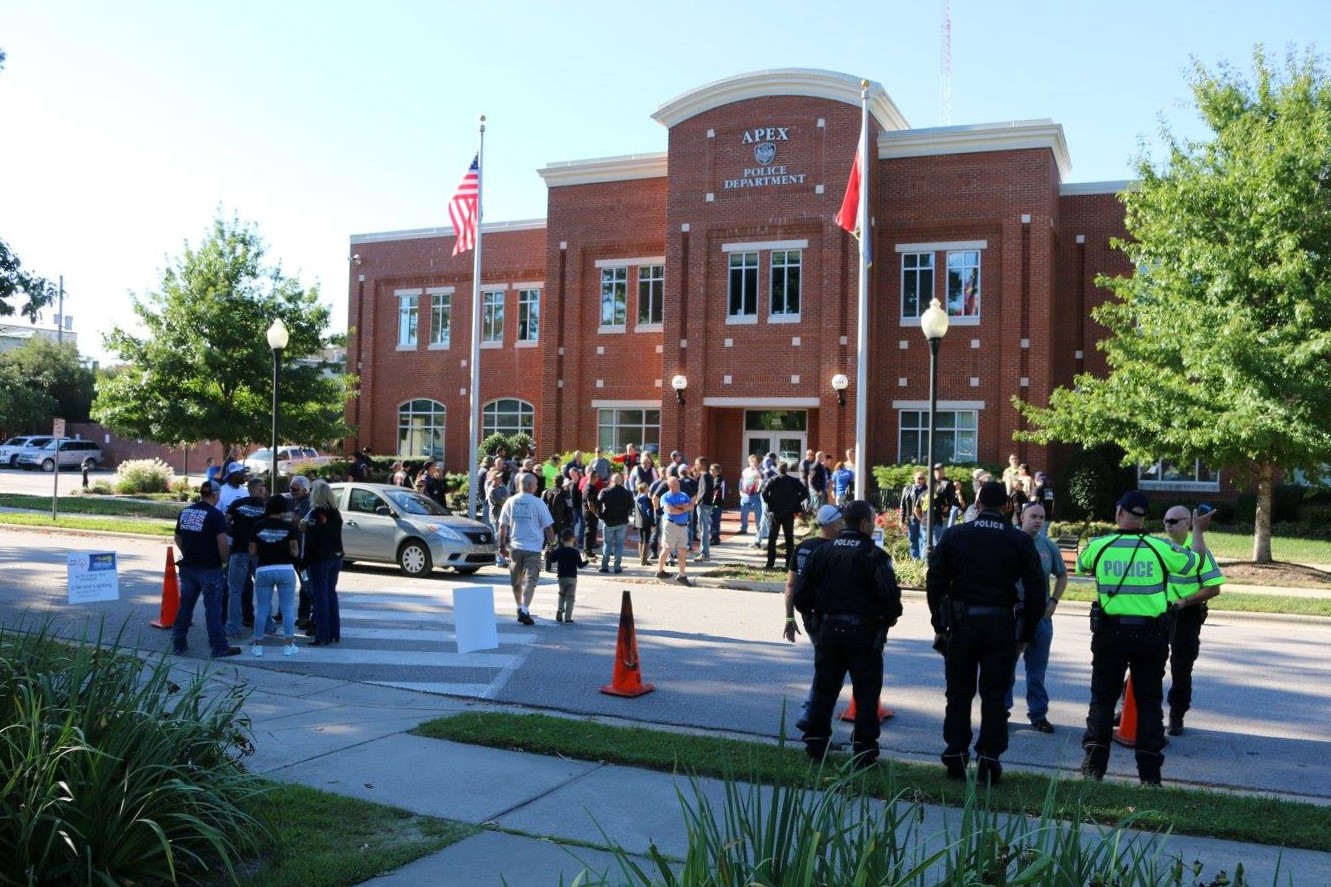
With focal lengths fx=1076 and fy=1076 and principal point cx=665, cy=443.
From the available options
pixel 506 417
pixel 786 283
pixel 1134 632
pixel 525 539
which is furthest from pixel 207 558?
pixel 506 417

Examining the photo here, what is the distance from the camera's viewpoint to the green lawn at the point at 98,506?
2852cm

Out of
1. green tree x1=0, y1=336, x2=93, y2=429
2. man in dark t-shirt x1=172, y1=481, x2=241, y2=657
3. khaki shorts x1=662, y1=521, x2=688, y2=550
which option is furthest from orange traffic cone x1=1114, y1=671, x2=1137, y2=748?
green tree x1=0, y1=336, x2=93, y2=429

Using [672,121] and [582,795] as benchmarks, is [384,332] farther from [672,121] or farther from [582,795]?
[582,795]

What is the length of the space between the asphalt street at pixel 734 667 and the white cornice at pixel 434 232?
67.4ft

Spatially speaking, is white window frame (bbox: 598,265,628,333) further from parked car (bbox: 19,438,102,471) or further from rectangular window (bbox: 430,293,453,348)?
parked car (bbox: 19,438,102,471)

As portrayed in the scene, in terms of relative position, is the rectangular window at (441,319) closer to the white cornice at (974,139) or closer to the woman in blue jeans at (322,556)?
the white cornice at (974,139)

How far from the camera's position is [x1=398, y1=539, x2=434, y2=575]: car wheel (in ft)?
56.5

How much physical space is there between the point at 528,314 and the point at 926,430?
1353 centimetres

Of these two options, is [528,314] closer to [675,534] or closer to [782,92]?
[782,92]

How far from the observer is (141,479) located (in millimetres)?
36469

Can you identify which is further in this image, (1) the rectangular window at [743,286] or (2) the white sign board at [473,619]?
(1) the rectangular window at [743,286]

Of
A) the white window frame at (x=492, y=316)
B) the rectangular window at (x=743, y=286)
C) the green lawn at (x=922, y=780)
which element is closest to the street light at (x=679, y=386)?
the rectangular window at (x=743, y=286)

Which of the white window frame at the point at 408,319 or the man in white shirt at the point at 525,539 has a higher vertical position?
the white window frame at the point at 408,319

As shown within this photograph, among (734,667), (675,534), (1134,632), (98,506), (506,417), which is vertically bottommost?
(734,667)
